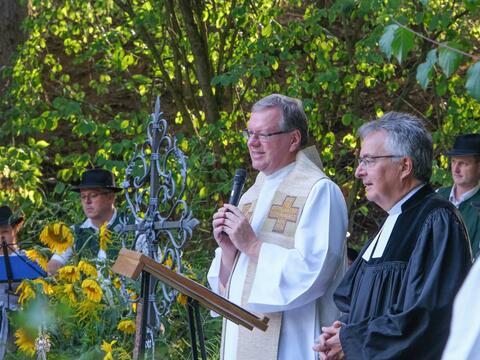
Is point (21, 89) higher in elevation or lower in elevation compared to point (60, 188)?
higher

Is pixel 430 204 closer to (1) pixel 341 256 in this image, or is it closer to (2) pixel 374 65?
(1) pixel 341 256

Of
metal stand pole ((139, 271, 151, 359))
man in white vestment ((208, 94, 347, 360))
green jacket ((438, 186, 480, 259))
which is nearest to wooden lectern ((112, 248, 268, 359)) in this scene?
metal stand pole ((139, 271, 151, 359))

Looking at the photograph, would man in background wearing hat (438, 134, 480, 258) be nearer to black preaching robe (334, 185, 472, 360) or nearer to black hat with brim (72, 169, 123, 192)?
black hat with brim (72, 169, 123, 192)

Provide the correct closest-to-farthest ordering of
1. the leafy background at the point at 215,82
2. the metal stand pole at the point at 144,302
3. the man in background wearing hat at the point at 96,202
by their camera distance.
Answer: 1. the metal stand pole at the point at 144,302
2. the man in background wearing hat at the point at 96,202
3. the leafy background at the point at 215,82

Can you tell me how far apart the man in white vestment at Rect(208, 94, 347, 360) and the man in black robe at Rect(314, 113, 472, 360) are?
9.9 inches

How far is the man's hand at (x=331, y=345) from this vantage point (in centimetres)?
418

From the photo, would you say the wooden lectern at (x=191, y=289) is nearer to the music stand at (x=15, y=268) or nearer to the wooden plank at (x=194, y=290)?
the wooden plank at (x=194, y=290)

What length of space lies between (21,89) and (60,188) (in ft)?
4.21

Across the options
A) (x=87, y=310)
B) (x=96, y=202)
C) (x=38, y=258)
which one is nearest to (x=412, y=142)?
(x=87, y=310)

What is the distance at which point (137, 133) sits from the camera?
9633 mm

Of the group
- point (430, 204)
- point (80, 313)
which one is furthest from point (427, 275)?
point (80, 313)

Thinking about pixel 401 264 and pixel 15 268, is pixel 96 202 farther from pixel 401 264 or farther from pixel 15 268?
pixel 401 264

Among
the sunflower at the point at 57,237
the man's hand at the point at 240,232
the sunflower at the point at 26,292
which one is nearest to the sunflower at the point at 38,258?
the sunflower at the point at 57,237

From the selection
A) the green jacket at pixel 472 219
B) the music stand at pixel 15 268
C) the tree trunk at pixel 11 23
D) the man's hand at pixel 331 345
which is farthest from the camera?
the tree trunk at pixel 11 23
